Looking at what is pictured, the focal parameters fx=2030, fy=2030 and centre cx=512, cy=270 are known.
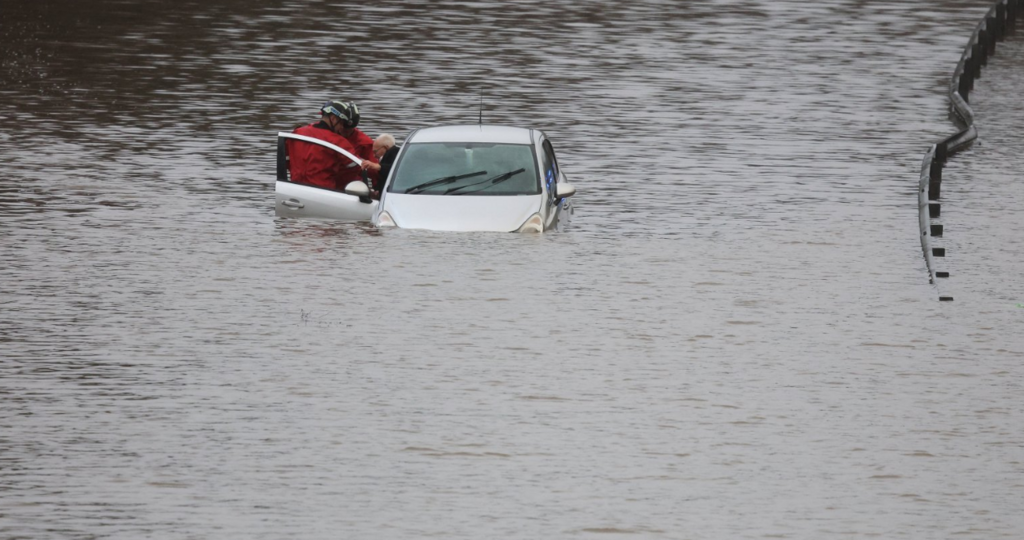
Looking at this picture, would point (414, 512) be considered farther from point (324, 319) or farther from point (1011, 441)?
point (324, 319)

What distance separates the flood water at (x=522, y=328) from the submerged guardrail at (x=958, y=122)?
0.74 feet

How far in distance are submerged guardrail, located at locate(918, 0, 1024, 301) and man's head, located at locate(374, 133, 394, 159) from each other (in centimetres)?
520

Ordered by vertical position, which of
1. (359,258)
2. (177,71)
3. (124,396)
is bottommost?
(177,71)

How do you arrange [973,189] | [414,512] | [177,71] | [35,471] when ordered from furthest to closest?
[177,71] < [973,189] < [35,471] < [414,512]

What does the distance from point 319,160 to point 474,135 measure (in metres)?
1.55

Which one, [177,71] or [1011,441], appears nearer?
[1011,441]

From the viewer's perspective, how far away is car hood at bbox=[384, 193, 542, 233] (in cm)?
1823

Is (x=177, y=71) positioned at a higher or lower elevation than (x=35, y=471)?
lower

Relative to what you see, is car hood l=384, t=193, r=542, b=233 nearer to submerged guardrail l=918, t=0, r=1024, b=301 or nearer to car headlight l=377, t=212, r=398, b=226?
car headlight l=377, t=212, r=398, b=226

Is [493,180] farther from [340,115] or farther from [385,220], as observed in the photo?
[340,115]

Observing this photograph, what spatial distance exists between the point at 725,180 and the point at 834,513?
1452cm

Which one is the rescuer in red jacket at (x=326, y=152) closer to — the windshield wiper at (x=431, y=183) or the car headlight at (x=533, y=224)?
the windshield wiper at (x=431, y=183)

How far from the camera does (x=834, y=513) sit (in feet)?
31.0

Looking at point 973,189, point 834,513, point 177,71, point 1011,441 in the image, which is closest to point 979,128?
point 973,189
